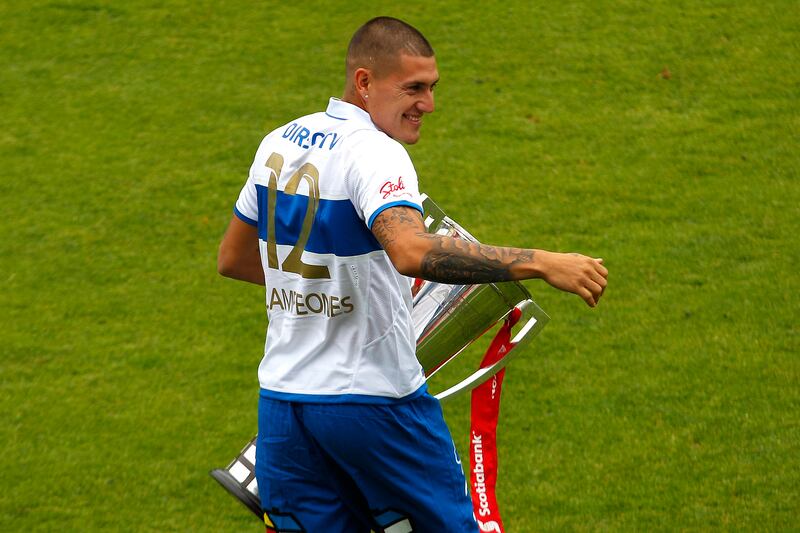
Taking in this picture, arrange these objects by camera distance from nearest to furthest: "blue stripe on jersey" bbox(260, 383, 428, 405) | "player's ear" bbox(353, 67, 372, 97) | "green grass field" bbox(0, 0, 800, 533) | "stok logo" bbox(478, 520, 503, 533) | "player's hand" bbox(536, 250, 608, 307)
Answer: "player's hand" bbox(536, 250, 608, 307), "blue stripe on jersey" bbox(260, 383, 428, 405), "player's ear" bbox(353, 67, 372, 97), "stok logo" bbox(478, 520, 503, 533), "green grass field" bbox(0, 0, 800, 533)

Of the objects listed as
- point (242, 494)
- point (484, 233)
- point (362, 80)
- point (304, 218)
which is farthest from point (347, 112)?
point (484, 233)

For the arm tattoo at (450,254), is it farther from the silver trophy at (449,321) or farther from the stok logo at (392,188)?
the silver trophy at (449,321)

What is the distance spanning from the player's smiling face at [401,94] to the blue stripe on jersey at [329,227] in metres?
0.37

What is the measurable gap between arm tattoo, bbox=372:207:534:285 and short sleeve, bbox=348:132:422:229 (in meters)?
0.03

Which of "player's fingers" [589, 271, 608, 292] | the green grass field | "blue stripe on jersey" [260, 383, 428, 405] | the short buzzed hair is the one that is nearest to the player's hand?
"player's fingers" [589, 271, 608, 292]

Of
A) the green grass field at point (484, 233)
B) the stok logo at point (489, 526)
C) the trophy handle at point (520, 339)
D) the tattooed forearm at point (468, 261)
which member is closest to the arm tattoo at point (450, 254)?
the tattooed forearm at point (468, 261)

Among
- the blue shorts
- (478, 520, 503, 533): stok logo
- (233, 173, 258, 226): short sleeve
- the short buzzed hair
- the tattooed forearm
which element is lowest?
Answer: (478, 520, 503, 533): stok logo

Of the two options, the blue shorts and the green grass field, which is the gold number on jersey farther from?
the green grass field

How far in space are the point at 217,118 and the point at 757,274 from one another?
14.9 feet

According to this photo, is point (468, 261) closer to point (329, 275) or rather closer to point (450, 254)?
point (450, 254)

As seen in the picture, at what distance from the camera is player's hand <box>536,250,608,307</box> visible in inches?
125

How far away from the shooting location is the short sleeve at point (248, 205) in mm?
3822

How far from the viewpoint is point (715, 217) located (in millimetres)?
8172

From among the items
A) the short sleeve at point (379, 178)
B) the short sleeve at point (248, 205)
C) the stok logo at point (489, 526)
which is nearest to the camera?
the short sleeve at point (379, 178)
